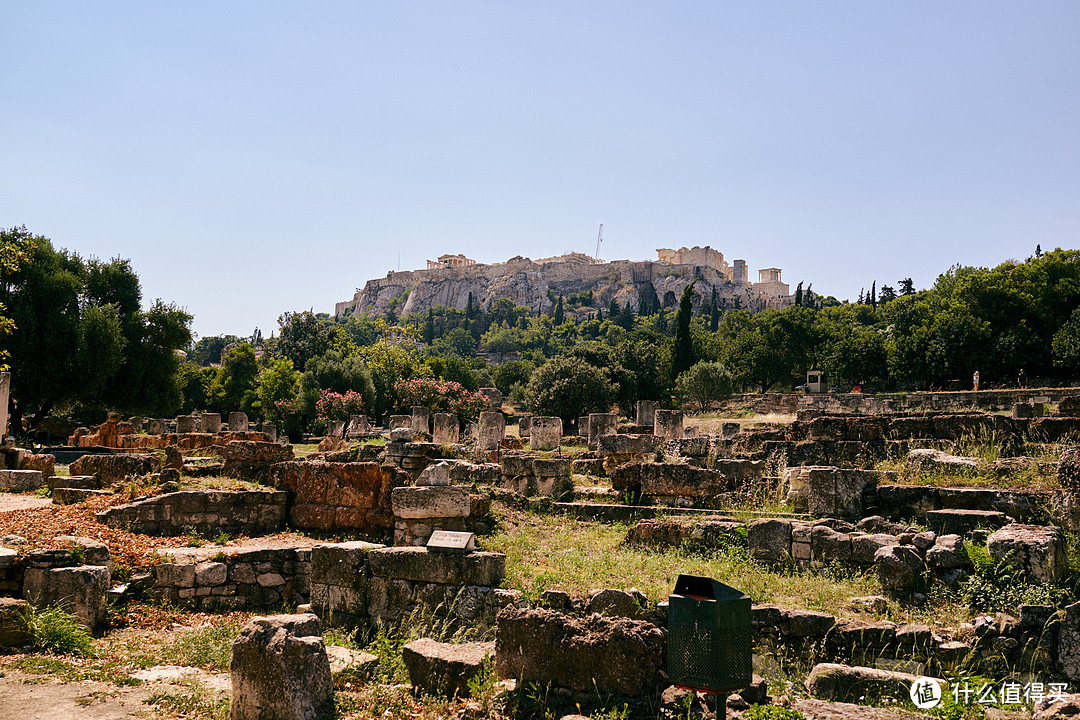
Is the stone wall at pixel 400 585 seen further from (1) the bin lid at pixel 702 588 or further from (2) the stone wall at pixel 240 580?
(1) the bin lid at pixel 702 588

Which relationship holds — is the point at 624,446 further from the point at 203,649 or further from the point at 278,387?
the point at 278,387

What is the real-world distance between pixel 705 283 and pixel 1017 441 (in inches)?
6438

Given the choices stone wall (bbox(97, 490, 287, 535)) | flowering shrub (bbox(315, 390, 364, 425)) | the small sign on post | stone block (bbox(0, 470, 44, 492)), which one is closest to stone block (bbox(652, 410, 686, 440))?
flowering shrub (bbox(315, 390, 364, 425))

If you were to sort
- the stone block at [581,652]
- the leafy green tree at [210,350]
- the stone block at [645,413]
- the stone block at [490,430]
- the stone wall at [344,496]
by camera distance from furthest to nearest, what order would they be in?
the leafy green tree at [210,350] < the stone block at [645,413] < the stone block at [490,430] < the stone wall at [344,496] < the stone block at [581,652]

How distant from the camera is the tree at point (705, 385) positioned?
52469 millimetres

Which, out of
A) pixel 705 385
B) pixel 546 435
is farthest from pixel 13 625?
pixel 705 385

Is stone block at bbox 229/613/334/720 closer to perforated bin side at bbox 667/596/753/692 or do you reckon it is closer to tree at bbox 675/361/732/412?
perforated bin side at bbox 667/596/753/692

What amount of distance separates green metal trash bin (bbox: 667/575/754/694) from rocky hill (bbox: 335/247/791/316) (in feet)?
541

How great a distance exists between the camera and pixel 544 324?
14950 centimetres

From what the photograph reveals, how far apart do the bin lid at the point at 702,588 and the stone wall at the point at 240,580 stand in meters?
5.77

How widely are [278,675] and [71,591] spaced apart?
12.8 ft

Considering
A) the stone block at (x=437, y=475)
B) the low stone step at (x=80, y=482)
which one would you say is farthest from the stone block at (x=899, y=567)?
the low stone step at (x=80, y=482)

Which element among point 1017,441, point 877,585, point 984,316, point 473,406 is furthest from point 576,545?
point 984,316

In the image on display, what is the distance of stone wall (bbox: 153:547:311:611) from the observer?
27.6ft
